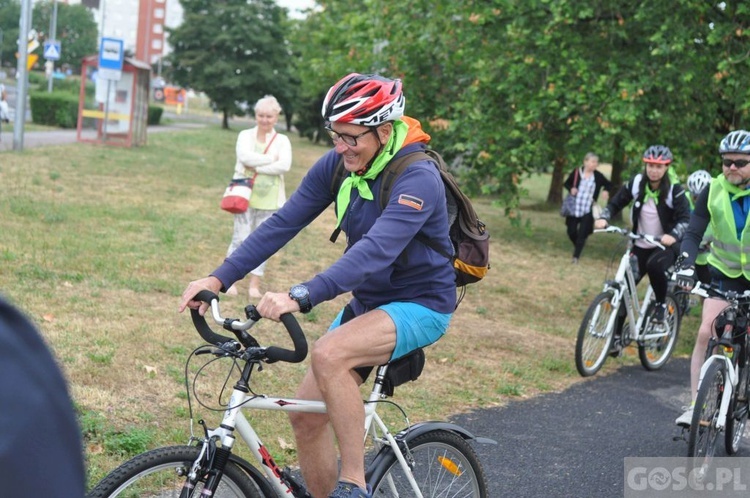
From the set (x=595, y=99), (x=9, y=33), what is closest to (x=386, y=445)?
(x=595, y=99)

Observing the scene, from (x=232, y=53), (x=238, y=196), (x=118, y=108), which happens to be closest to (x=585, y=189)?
(x=238, y=196)

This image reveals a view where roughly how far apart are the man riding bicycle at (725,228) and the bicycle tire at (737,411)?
0.83ft

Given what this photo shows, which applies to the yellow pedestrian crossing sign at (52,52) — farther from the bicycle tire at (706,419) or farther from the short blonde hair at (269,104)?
the bicycle tire at (706,419)

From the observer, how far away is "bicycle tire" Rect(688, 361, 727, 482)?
5.85 metres

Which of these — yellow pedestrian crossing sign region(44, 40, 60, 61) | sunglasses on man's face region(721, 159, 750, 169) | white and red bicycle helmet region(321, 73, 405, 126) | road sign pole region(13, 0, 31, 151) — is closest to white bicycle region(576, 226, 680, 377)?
sunglasses on man's face region(721, 159, 750, 169)

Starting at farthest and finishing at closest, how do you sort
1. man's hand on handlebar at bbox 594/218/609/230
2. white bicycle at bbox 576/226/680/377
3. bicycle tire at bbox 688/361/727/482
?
1. white bicycle at bbox 576/226/680/377
2. man's hand on handlebar at bbox 594/218/609/230
3. bicycle tire at bbox 688/361/727/482

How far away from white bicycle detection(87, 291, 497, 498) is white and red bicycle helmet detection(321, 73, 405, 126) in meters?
0.80

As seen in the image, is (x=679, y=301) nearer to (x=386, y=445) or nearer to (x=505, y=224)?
(x=386, y=445)

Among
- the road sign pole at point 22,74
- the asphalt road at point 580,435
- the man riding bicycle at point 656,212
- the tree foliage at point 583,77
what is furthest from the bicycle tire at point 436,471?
the road sign pole at point 22,74

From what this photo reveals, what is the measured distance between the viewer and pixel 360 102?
3.73m

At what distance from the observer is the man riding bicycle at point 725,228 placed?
20.9 ft

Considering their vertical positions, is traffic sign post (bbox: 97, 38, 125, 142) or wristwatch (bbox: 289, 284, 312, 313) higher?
traffic sign post (bbox: 97, 38, 125, 142)

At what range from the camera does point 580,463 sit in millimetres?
6410

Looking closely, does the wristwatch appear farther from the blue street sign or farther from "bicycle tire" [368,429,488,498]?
the blue street sign
